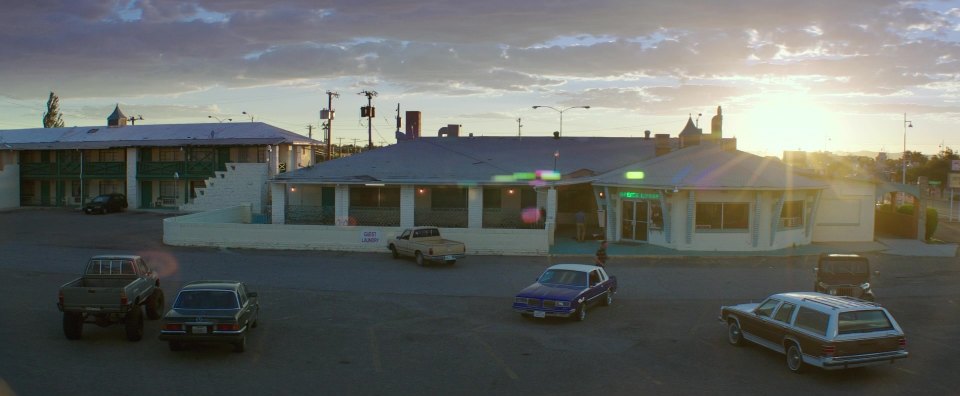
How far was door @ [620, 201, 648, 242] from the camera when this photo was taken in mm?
32688

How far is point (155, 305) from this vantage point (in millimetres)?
17391

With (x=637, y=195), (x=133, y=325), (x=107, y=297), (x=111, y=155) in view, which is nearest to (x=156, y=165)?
(x=111, y=155)

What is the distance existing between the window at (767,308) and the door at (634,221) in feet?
58.8


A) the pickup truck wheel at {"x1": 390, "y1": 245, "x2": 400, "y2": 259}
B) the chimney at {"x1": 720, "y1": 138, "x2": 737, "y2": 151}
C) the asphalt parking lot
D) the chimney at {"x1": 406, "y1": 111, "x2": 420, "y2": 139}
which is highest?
the chimney at {"x1": 406, "y1": 111, "x2": 420, "y2": 139}

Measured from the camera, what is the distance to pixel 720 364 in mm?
13844

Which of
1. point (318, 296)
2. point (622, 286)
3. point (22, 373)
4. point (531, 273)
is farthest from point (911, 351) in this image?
point (22, 373)

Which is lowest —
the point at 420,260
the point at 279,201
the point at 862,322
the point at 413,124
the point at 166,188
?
the point at 420,260

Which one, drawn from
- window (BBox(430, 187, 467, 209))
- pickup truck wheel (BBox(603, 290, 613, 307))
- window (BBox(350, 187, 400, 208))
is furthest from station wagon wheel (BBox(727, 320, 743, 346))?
window (BBox(350, 187, 400, 208))

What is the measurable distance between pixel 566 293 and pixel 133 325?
9.98 m

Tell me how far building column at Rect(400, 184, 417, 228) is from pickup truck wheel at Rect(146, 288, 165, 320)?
60.4 ft

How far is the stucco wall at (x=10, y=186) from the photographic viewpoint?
50.8m

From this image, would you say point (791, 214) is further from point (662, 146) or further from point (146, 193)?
point (146, 193)

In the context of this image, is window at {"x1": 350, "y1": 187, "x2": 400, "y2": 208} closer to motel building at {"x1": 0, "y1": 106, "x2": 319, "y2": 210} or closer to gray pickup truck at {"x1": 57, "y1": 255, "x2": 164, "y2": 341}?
motel building at {"x1": 0, "y1": 106, "x2": 319, "y2": 210}

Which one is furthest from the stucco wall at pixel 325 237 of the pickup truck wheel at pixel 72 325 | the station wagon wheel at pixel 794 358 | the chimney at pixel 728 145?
the station wagon wheel at pixel 794 358
